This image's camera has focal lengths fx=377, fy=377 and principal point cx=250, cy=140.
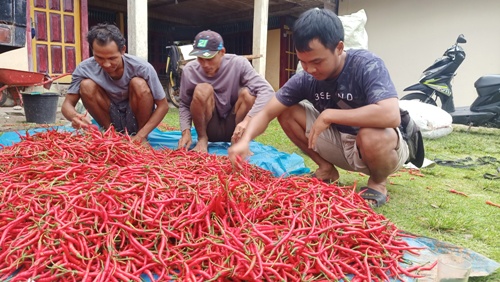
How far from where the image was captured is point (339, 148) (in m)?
2.42

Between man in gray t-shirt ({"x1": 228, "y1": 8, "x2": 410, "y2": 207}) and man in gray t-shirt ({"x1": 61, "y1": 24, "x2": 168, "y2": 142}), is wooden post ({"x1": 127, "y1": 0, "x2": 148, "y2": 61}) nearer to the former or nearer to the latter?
man in gray t-shirt ({"x1": 61, "y1": 24, "x2": 168, "y2": 142})

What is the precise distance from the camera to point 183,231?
54.2 inches

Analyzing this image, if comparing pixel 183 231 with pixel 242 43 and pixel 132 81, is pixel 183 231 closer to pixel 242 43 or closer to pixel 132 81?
pixel 132 81

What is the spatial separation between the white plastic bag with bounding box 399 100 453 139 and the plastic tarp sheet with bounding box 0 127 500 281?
258cm

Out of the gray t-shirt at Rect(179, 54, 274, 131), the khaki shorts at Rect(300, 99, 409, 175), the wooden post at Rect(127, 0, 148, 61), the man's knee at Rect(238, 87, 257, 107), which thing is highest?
the wooden post at Rect(127, 0, 148, 61)

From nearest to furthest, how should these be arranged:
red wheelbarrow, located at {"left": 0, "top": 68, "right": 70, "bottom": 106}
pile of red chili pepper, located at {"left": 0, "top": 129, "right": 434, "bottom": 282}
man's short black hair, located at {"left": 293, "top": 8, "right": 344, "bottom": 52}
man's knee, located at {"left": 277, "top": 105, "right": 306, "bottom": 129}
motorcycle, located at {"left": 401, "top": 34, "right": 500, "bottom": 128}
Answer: pile of red chili pepper, located at {"left": 0, "top": 129, "right": 434, "bottom": 282}, man's short black hair, located at {"left": 293, "top": 8, "right": 344, "bottom": 52}, man's knee, located at {"left": 277, "top": 105, "right": 306, "bottom": 129}, red wheelbarrow, located at {"left": 0, "top": 68, "right": 70, "bottom": 106}, motorcycle, located at {"left": 401, "top": 34, "right": 500, "bottom": 128}

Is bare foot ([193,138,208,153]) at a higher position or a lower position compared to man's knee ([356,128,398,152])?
lower

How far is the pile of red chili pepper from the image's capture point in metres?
1.22

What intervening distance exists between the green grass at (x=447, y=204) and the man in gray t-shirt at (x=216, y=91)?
0.80 m

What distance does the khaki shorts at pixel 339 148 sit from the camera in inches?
90.7

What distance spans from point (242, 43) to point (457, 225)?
9.91 metres

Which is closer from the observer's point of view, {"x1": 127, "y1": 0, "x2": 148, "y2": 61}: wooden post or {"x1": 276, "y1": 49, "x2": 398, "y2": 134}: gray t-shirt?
{"x1": 276, "y1": 49, "x2": 398, "y2": 134}: gray t-shirt

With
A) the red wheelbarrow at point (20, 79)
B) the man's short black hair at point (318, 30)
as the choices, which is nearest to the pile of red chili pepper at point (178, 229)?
the man's short black hair at point (318, 30)

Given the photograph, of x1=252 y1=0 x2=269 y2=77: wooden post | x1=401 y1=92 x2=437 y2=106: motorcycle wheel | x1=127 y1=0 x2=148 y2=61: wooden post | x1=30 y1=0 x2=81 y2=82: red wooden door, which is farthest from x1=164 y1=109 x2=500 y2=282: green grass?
x1=30 y1=0 x2=81 y2=82: red wooden door
